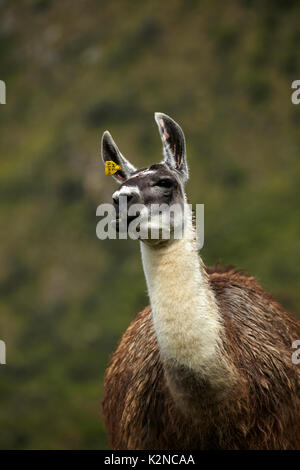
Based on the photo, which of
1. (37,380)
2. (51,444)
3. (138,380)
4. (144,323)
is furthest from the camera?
(37,380)

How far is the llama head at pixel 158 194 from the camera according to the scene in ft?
20.7

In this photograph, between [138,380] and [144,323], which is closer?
[138,380]

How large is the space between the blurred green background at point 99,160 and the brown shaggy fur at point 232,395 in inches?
732

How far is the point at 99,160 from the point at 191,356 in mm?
36329

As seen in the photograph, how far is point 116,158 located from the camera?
7051 millimetres

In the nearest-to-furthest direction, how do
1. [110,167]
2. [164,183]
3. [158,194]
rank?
[158,194], [164,183], [110,167]

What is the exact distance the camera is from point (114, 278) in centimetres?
3631

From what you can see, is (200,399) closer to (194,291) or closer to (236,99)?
(194,291)

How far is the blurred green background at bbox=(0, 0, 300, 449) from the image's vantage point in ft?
104

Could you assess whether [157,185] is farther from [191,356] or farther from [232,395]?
[232,395]

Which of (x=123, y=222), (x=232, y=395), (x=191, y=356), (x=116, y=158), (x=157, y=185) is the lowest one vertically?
(x=232, y=395)

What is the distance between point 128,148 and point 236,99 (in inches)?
308

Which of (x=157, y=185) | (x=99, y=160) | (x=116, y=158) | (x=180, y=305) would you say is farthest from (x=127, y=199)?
(x=99, y=160)

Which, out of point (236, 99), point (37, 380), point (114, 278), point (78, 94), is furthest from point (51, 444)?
point (78, 94)
